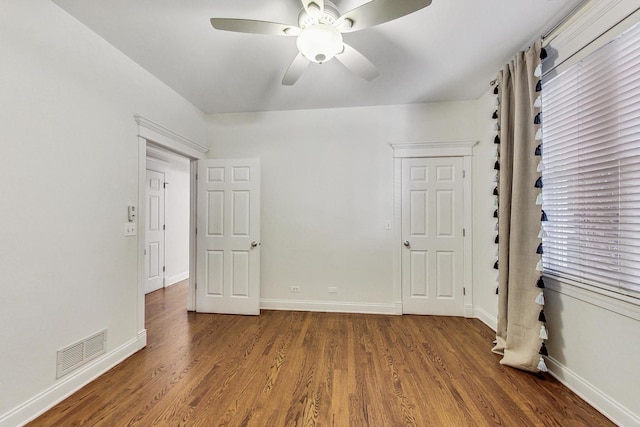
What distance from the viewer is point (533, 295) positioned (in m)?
1.99

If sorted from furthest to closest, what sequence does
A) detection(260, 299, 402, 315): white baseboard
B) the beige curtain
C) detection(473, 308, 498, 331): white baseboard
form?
1. detection(260, 299, 402, 315): white baseboard
2. detection(473, 308, 498, 331): white baseboard
3. the beige curtain

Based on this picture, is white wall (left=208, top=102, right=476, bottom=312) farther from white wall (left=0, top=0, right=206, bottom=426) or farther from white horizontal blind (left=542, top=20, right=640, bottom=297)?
white wall (left=0, top=0, right=206, bottom=426)

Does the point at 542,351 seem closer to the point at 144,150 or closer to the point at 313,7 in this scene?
the point at 313,7

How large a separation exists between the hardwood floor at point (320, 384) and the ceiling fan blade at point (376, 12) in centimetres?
235

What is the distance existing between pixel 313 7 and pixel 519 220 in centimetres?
219

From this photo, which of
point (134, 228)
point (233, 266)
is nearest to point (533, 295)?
point (233, 266)

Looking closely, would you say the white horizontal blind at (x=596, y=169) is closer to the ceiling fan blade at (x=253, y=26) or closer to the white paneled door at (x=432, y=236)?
the white paneled door at (x=432, y=236)

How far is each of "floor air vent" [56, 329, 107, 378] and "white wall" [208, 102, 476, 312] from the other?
1.72 metres

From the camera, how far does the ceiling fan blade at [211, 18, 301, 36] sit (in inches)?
57.4

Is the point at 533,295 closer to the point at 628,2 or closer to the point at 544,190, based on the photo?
the point at 544,190

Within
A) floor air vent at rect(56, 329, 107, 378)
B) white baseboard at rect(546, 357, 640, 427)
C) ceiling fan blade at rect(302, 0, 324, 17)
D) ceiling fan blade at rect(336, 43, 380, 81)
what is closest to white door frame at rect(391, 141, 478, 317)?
white baseboard at rect(546, 357, 640, 427)

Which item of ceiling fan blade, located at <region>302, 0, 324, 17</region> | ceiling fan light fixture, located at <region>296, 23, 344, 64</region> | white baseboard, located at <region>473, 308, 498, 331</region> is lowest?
white baseboard, located at <region>473, 308, 498, 331</region>

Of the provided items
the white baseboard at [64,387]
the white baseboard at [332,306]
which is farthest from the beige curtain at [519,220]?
the white baseboard at [64,387]

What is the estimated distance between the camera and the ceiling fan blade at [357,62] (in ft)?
5.84
